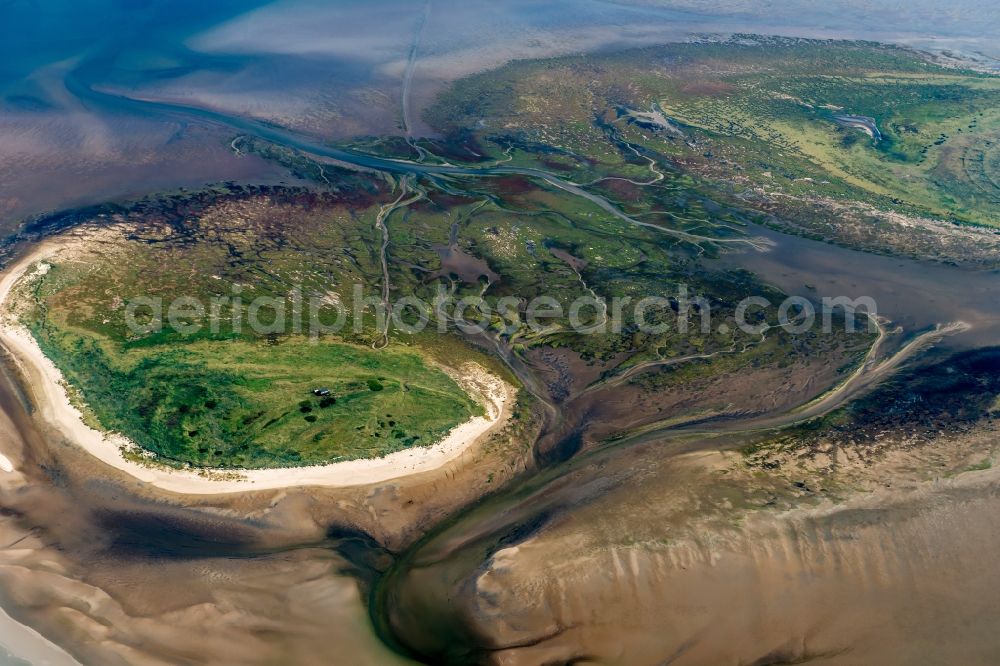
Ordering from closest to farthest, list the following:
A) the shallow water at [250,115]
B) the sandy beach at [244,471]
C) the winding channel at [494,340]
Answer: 1. the shallow water at [250,115]
2. the winding channel at [494,340]
3. the sandy beach at [244,471]

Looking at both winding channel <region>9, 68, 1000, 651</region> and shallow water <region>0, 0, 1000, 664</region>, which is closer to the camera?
shallow water <region>0, 0, 1000, 664</region>

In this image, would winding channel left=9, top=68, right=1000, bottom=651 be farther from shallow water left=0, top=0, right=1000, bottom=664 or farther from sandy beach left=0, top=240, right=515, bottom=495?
sandy beach left=0, top=240, right=515, bottom=495

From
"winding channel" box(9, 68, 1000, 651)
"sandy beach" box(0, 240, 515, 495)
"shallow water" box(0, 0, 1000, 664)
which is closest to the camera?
"shallow water" box(0, 0, 1000, 664)

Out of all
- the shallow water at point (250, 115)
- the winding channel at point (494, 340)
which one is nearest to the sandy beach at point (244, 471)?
the shallow water at point (250, 115)

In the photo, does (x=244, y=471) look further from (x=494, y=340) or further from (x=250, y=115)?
(x=250, y=115)

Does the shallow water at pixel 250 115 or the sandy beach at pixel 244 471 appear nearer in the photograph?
the shallow water at pixel 250 115

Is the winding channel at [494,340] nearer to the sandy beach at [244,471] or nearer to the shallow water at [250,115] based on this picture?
the shallow water at [250,115]

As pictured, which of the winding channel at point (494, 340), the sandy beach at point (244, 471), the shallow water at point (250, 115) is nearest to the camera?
the shallow water at point (250, 115)

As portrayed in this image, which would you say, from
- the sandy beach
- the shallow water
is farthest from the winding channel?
the sandy beach

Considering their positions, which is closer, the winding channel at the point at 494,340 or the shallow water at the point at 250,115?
the shallow water at the point at 250,115
